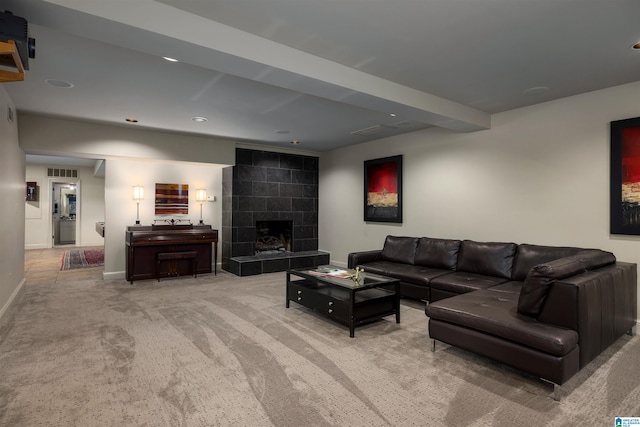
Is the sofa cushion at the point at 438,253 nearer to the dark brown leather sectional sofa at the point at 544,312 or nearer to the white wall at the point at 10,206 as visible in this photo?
the dark brown leather sectional sofa at the point at 544,312

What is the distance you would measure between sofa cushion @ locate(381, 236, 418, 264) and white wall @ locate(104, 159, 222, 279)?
12.3 feet

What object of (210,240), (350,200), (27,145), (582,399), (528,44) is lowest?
(582,399)

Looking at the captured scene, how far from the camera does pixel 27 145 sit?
4891mm

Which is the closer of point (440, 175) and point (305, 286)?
point (305, 286)

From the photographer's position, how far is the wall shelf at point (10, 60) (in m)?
1.74

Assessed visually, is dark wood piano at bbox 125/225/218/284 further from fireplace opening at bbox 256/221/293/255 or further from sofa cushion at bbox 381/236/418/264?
sofa cushion at bbox 381/236/418/264

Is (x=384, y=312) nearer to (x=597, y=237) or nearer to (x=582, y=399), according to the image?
(x=582, y=399)

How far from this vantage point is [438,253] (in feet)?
15.9

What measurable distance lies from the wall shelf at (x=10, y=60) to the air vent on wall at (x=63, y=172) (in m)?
10.6

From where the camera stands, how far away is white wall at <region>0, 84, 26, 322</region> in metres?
3.79

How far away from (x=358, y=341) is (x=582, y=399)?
169 centimetres

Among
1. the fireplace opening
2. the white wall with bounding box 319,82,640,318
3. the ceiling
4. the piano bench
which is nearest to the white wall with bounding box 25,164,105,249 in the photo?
the piano bench

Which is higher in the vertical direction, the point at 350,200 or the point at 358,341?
the point at 350,200

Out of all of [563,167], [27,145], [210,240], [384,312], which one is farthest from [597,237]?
[27,145]
